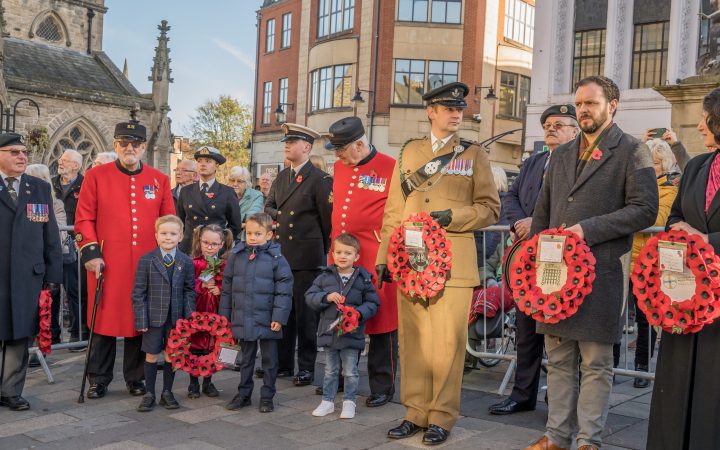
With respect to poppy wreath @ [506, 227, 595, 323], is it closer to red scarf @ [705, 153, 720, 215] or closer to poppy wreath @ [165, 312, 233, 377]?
red scarf @ [705, 153, 720, 215]

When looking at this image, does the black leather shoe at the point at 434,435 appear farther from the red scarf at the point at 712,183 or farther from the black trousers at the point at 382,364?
the red scarf at the point at 712,183

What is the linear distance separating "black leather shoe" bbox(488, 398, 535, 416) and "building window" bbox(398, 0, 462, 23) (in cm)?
2924

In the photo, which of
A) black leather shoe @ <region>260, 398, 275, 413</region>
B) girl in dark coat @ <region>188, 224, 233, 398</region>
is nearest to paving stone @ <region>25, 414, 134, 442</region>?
girl in dark coat @ <region>188, 224, 233, 398</region>

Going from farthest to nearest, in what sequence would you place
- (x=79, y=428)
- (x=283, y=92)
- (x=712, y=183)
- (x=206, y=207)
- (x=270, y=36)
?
1. (x=270, y=36)
2. (x=283, y=92)
3. (x=206, y=207)
4. (x=79, y=428)
5. (x=712, y=183)

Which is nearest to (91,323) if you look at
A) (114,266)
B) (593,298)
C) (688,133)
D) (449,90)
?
(114,266)

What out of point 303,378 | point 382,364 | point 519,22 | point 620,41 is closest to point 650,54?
point 620,41

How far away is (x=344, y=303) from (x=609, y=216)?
239cm

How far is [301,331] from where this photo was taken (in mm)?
7398

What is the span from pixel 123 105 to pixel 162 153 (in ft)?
8.21

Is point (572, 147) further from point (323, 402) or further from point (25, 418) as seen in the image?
point (25, 418)

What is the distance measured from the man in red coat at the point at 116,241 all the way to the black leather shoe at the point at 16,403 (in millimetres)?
542

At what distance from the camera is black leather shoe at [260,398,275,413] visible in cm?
621

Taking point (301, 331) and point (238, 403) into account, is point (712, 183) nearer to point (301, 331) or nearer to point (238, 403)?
point (238, 403)

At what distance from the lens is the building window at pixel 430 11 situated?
110 feet
